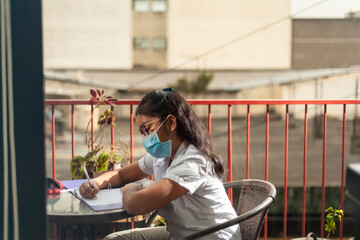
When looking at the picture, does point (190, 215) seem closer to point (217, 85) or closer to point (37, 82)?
point (37, 82)

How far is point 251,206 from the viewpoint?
208 centimetres

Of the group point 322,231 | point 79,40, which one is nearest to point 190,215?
point 322,231

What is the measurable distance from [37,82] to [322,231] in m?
2.57

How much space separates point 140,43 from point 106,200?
2263 cm

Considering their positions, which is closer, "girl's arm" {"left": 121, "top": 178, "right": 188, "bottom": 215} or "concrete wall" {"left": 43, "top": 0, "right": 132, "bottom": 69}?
"girl's arm" {"left": 121, "top": 178, "right": 188, "bottom": 215}

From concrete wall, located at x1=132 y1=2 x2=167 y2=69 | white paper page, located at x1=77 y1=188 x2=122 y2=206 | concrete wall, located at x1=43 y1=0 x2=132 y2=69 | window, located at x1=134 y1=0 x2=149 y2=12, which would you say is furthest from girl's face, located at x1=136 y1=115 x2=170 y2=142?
window, located at x1=134 y1=0 x2=149 y2=12

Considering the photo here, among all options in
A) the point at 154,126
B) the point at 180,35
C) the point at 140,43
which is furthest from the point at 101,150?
the point at 180,35

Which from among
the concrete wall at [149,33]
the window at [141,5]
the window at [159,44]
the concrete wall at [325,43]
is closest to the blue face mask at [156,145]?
the concrete wall at [325,43]

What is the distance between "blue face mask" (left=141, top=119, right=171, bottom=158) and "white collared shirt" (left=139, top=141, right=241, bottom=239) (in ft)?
0.18

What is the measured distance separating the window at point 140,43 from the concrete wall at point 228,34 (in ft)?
3.91

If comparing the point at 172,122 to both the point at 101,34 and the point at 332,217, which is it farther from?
the point at 101,34

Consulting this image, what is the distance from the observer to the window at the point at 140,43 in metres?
23.9

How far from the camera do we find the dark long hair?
1807mm

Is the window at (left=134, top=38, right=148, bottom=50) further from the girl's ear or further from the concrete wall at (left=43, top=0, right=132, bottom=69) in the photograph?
the girl's ear
